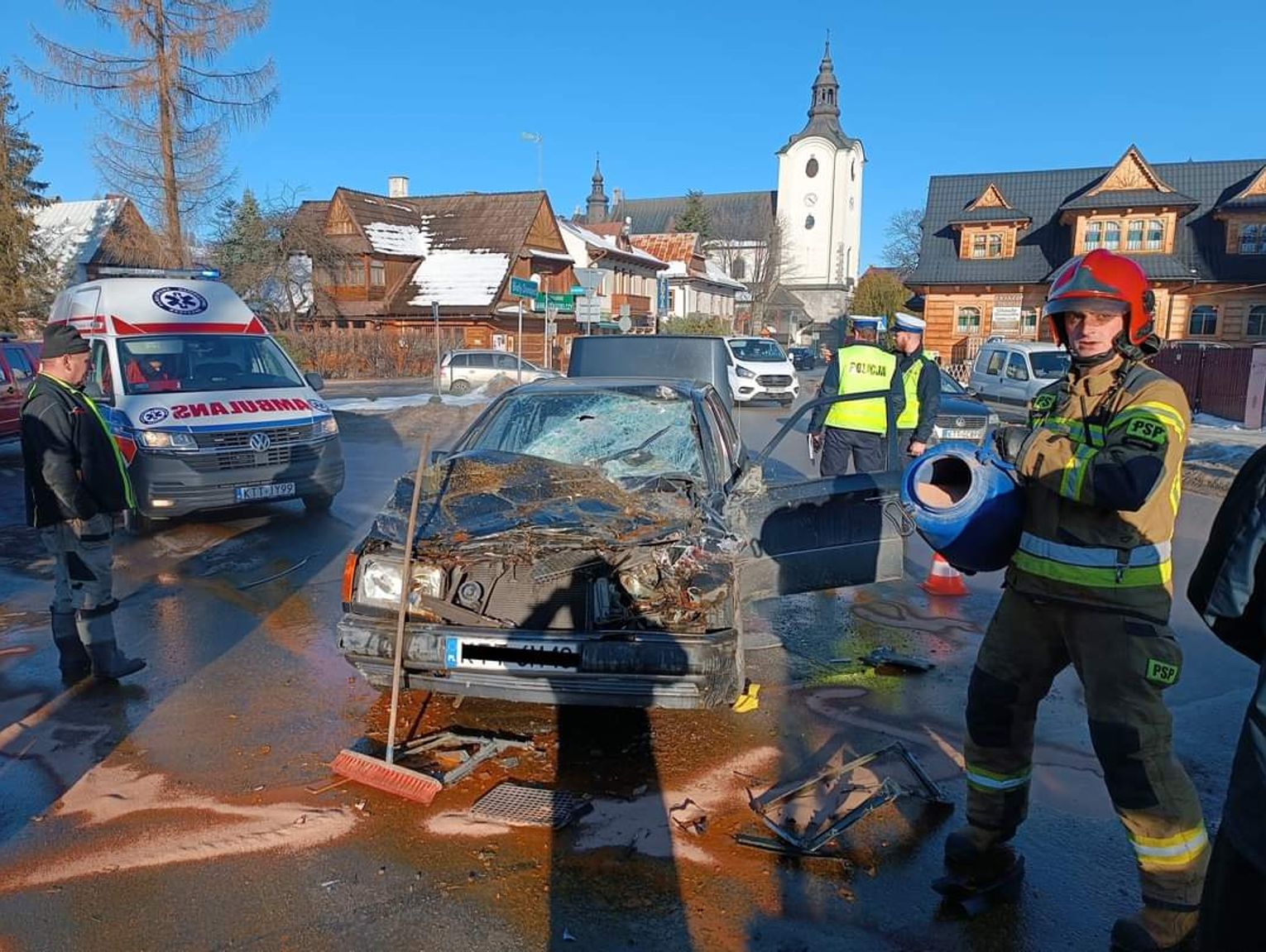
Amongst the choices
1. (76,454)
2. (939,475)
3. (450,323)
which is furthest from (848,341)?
(450,323)

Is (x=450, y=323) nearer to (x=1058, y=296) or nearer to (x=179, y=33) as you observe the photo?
(x=179, y=33)

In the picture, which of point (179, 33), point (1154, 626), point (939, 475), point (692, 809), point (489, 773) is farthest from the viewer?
point (179, 33)

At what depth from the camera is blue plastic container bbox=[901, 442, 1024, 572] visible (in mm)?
2605

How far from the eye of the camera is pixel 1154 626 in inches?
94.7

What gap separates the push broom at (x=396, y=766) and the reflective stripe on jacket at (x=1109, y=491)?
2.30 meters

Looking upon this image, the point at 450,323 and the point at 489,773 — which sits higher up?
the point at 450,323

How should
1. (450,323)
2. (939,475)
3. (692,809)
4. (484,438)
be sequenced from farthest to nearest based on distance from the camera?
1. (450,323)
2. (484,438)
3. (692,809)
4. (939,475)

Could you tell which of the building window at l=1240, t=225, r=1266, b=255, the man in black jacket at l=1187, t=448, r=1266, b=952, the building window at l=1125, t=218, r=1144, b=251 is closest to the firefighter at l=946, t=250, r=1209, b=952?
the man in black jacket at l=1187, t=448, r=1266, b=952

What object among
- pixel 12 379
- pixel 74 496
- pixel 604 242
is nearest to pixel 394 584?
pixel 74 496

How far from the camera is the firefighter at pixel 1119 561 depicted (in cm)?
238

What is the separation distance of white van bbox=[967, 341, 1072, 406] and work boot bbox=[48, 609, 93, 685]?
17.5m

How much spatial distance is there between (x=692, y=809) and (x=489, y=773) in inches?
35.5

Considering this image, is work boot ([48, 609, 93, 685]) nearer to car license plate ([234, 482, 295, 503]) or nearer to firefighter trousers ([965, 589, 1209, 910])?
car license plate ([234, 482, 295, 503])

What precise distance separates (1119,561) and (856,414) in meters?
4.51
